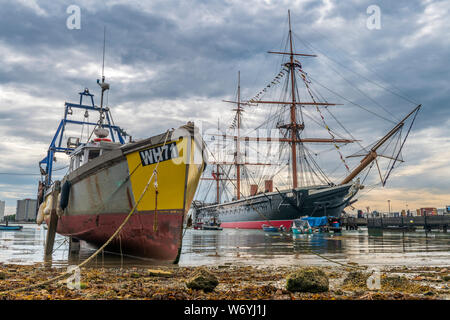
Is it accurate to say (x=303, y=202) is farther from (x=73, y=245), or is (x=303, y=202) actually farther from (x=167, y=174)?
(x=167, y=174)

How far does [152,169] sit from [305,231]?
26.9 metres

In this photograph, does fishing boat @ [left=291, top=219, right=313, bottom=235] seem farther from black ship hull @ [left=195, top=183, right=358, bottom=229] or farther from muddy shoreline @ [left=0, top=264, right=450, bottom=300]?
muddy shoreline @ [left=0, top=264, right=450, bottom=300]

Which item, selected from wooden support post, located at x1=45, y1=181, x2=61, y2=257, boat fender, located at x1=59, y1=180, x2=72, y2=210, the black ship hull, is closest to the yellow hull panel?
wooden support post, located at x1=45, y1=181, x2=61, y2=257

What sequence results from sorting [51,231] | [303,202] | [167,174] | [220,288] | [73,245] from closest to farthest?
[220,288], [167,174], [51,231], [73,245], [303,202]

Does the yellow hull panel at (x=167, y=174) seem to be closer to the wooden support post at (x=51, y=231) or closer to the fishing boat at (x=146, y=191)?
the fishing boat at (x=146, y=191)

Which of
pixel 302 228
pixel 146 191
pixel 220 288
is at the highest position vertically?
pixel 146 191

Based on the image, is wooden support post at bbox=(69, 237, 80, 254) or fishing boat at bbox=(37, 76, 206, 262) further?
wooden support post at bbox=(69, 237, 80, 254)

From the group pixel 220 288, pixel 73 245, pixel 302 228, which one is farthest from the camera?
pixel 302 228

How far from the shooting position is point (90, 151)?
14289 mm

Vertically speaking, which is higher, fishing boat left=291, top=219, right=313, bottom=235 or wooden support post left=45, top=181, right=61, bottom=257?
wooden support post left=45, top=181, right=61, bottom=257

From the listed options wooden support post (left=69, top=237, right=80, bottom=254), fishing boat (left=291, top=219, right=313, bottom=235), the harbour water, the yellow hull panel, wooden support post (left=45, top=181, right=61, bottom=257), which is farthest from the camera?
fishing boat (left=291, top=219, right=313, bottom=235)

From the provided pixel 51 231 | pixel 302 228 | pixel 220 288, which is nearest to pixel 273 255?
A: pixel 220 288
